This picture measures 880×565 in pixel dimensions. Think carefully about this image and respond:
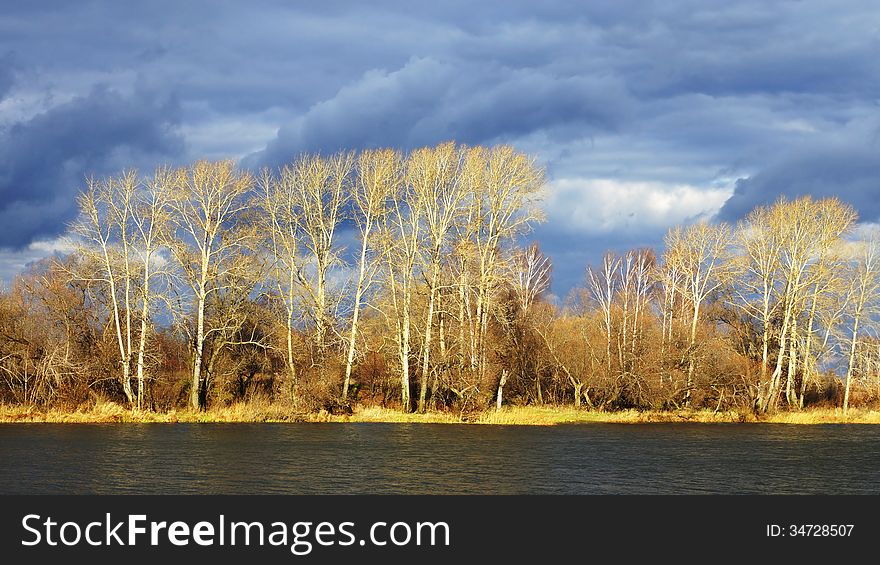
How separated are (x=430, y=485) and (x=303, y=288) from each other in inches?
1319

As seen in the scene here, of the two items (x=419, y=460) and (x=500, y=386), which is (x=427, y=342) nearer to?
(x=500, y=386)

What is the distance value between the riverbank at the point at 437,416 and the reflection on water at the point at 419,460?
2.65 m

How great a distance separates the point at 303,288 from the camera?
5938 cm

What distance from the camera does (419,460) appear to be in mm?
33969

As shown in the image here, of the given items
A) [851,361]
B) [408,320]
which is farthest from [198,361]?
[851,361]

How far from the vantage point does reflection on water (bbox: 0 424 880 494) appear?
91.6 ft

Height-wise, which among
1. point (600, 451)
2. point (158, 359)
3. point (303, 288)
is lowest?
point (600, 451)

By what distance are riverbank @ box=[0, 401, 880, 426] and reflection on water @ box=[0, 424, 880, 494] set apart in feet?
8.68

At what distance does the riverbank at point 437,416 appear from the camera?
48.6m

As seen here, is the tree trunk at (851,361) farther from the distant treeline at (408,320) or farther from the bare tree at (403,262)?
the bare tree at (403,262)

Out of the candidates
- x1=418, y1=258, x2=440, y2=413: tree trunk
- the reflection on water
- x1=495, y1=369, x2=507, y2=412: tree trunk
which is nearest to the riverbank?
x1=495, y1=369, x2=507, y2=412: tree trunk

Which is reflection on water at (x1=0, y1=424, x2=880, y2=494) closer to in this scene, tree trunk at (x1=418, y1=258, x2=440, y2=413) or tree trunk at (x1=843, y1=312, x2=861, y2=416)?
tree trunk at (x1=418, y1=258, x2=440, y2=413)
